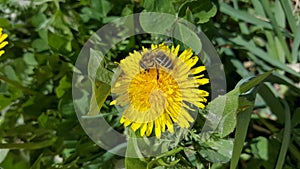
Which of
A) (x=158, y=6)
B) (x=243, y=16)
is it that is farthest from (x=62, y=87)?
(x=243, y=16)

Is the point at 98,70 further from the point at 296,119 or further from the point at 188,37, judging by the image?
the point at 296,119

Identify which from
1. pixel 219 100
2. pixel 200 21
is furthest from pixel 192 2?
pixel 219 100

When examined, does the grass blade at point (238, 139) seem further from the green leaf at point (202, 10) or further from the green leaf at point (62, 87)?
the green leaf at point (62, 87)

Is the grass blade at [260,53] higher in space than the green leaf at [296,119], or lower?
higher

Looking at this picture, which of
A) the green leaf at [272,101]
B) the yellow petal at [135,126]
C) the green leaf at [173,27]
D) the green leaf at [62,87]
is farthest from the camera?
the green leaf at [62,87]

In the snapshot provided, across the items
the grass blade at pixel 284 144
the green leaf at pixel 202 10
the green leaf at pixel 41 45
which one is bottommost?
the grass blade at pixel 284 144

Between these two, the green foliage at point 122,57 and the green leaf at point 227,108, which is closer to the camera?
the green leaf at point 227,108

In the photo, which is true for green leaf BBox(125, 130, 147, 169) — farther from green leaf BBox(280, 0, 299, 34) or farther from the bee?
green leaf BBox(280, 0, 299, 34)

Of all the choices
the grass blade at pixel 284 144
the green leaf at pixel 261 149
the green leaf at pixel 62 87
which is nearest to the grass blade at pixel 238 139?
the grass blade at pixel 284 144
